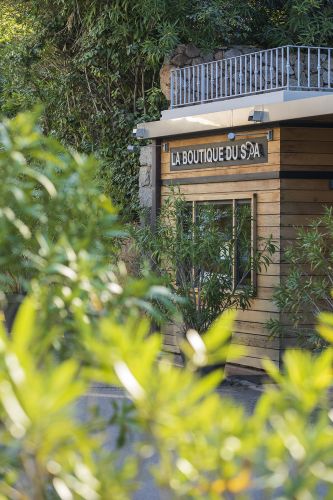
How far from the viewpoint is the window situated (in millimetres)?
11703

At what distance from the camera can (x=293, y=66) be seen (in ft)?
44.5

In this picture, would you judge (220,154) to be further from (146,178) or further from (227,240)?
(146,178)

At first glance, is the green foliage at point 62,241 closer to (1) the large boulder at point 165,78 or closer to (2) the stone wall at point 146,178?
(2) the stone wall at point 146,178

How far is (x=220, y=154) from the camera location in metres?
13.1

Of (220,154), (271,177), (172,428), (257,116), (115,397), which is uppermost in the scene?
(257,116)

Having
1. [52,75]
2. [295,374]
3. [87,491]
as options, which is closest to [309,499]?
[295,374]

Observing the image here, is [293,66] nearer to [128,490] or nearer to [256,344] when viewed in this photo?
[256,344]

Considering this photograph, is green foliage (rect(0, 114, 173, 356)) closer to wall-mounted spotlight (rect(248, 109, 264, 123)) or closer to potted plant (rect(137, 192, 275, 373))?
potted plant (rect(137, 192, 275, 373))

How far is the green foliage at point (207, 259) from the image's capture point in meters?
11.7

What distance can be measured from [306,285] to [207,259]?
57.6 inches

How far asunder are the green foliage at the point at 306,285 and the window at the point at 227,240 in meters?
0.56

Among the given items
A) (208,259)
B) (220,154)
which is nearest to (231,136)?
(220,154)

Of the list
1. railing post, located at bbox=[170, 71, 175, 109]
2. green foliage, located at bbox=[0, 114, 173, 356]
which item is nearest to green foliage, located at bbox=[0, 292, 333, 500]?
green foliage, located at bbox=[0, 114, 173, 356]

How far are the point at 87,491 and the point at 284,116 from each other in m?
9.50
